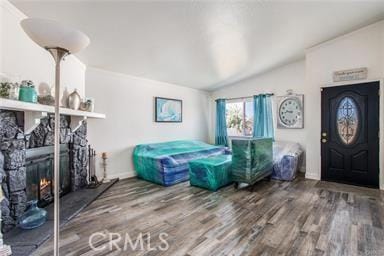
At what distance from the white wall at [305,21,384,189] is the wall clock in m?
0.52

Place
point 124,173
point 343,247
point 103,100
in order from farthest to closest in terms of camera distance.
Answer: point 124,173 → point 103,100 → point 343,247

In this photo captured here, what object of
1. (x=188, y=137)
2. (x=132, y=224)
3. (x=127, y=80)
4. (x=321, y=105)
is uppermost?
(x=127, y=80)

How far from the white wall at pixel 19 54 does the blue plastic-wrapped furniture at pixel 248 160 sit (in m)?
3.00

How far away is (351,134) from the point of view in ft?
12.7

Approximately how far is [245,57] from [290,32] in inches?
38.2

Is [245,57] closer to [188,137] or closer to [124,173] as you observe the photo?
[188,137]

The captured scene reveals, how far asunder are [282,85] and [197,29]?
10.5 ft

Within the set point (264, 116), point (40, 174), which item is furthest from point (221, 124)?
point (40, 174)

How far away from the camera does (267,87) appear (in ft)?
17.9

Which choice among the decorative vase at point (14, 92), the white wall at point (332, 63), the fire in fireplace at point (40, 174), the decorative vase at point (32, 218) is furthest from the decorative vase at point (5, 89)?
the white wall at point (332, 63)

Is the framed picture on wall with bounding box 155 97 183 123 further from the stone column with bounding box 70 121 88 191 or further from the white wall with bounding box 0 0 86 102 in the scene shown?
the white wall with bounding box 0 0 86 102

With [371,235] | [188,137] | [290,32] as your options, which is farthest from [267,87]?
[371,235]

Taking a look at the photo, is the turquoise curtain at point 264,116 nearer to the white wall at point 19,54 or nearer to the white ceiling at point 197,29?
the white ceiling at point 197,29

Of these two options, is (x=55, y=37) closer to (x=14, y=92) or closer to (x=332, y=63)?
(x=14, y=92)
